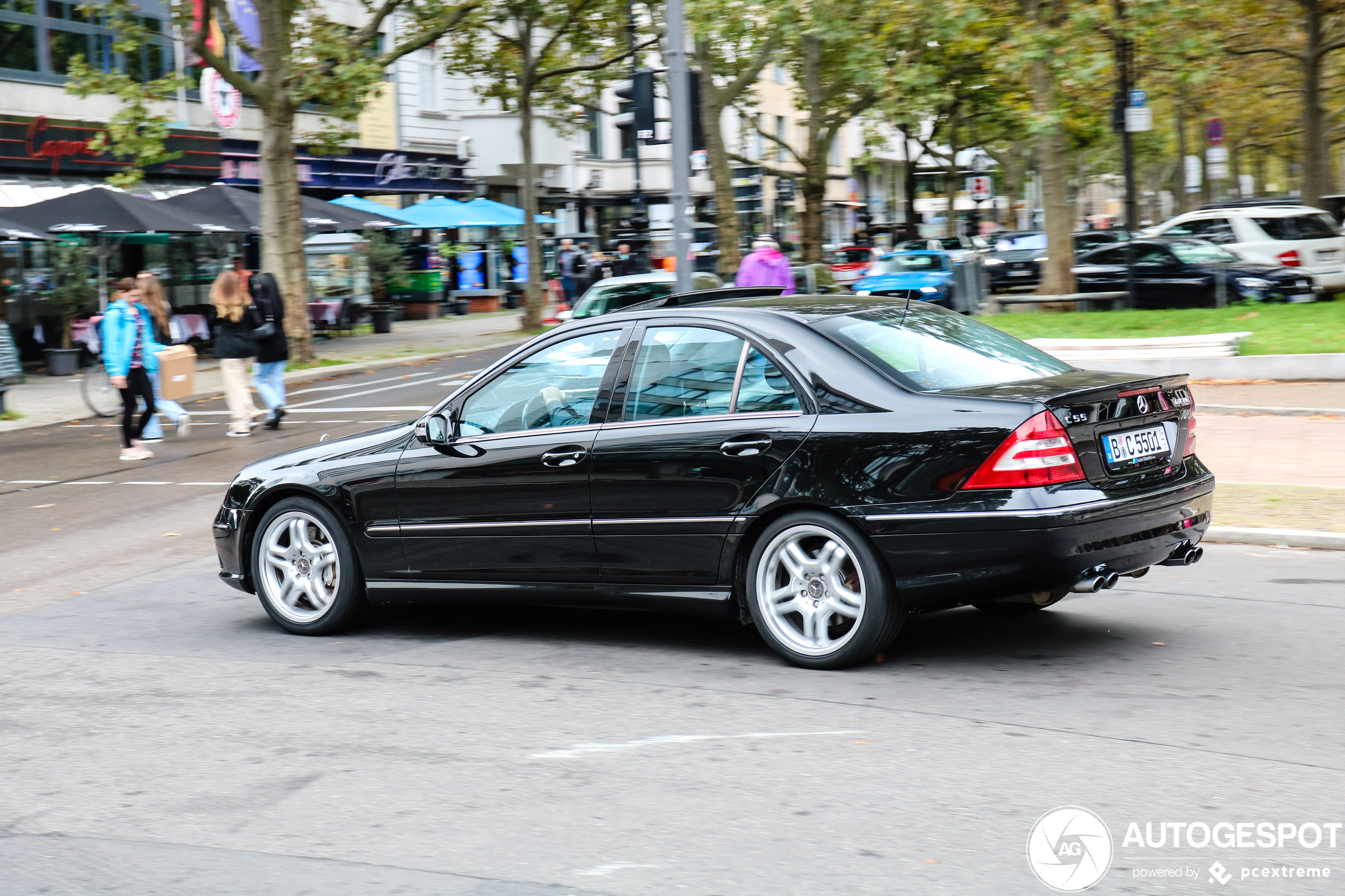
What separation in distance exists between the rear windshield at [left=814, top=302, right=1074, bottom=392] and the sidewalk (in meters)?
14.7

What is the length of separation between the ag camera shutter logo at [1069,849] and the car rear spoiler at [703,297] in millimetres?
3065

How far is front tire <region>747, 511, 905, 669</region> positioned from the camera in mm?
5770

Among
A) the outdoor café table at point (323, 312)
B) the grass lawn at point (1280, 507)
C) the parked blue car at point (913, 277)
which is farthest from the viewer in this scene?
the outdoor café table at point (323, 312)

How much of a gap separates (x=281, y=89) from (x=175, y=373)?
9.13 m

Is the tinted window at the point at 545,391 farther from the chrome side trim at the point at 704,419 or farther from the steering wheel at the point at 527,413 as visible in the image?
the chrome side trim at the point at 704,419

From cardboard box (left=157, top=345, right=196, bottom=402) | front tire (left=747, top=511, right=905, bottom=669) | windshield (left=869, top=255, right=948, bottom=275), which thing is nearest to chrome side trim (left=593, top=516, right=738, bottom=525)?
front tire (left=747, top=511, right=905, bottom=669)

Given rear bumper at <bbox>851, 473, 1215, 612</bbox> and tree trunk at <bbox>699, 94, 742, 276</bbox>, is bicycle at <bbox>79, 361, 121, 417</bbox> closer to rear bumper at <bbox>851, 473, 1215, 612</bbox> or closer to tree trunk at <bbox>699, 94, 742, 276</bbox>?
rear bumper at <bbox>851, 473, 1215, 612</bbox>

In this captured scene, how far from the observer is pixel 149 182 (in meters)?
30.3

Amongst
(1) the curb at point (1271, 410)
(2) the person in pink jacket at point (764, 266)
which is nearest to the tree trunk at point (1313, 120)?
(2) the person in pink jacket at point (764, 266)

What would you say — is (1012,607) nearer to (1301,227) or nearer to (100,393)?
(100,393)

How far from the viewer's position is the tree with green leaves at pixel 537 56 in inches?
1242

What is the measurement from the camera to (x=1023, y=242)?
46688 mm

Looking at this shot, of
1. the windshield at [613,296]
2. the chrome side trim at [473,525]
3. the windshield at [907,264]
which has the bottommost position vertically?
the chrome side trim at [473,525]

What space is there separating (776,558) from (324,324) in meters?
28.1
